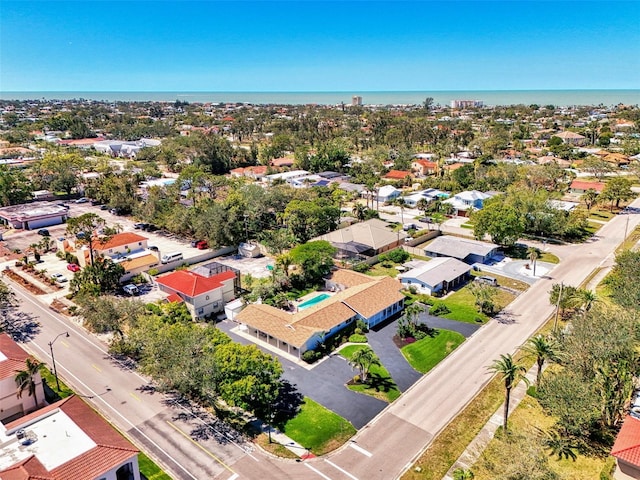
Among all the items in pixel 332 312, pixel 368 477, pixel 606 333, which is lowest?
pixel 368 477

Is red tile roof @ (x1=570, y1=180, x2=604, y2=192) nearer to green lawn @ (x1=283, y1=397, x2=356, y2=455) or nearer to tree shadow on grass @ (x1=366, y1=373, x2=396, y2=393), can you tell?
tree shadow on grass @ (x1=366, y1=373, x2=396, y2=393)

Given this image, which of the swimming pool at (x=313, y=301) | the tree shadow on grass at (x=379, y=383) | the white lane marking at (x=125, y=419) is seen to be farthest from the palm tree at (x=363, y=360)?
the white lane marking at (x=125, y=419)

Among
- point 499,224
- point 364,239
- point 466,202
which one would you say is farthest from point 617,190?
point 364,239

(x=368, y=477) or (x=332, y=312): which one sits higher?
(x=332, y=312)

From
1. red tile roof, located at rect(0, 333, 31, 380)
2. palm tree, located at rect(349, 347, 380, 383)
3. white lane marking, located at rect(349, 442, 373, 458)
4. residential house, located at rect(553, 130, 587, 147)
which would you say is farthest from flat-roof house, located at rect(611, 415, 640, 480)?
residential house, located at rect(553, 130, 587, 147)

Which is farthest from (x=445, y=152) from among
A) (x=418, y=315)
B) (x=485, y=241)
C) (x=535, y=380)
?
(x=535, y=380)

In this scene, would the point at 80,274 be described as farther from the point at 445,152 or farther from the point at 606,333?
the point at 445,152
